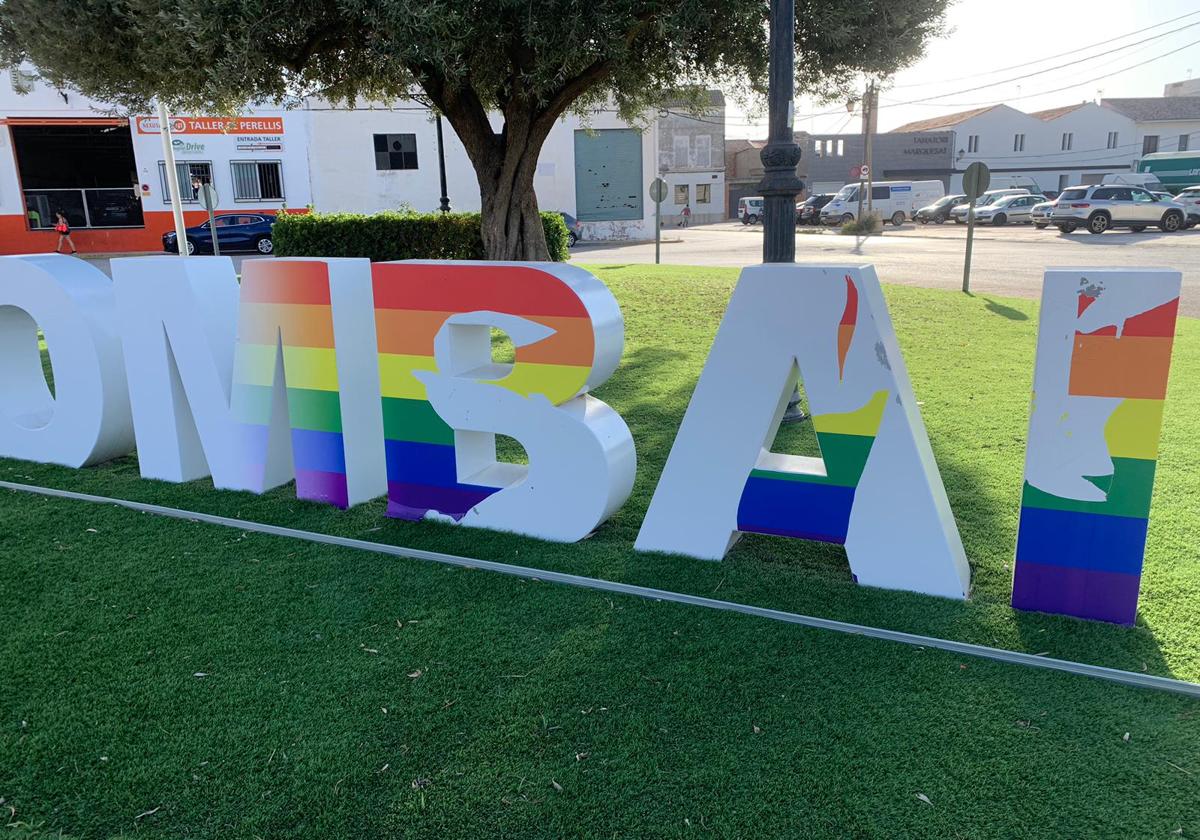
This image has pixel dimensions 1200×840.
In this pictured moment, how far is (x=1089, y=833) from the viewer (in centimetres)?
237

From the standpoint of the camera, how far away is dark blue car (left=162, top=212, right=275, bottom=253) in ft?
84.4

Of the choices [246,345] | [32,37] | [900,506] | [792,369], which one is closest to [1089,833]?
[900,506]

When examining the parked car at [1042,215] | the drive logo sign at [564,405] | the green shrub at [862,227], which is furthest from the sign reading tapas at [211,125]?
the parked car at [1042,215]

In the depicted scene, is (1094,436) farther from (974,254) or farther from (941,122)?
(941,122)

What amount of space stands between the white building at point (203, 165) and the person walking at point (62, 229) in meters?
0.28

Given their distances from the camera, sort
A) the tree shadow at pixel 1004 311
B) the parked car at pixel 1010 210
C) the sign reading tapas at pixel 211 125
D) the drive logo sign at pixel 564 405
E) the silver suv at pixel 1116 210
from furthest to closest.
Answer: the parked car at pixel 1010 210 < the silver suv at pixel 1116 210 < the sign reading tapas at pixel 211 125 < the tree shadow at pixel 1004 311 < the drive logo sign at pixel 564 405

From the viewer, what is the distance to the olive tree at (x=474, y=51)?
747 cm

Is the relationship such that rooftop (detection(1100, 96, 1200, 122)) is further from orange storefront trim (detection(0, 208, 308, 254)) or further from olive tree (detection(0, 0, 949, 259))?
olive tree (detection(0, 0, 949, 259))

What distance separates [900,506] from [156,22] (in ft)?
24.2

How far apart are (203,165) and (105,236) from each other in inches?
160

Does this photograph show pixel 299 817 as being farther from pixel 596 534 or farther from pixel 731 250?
pixel 731 250

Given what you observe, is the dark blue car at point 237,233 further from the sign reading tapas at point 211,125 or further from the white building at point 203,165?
the sign reading tapas at point 211,125

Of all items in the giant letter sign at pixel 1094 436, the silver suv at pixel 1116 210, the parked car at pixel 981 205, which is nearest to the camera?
the giant letter sign at pixel 1094 436

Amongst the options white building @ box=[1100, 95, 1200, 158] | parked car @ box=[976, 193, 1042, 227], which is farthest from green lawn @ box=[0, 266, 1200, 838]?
white building @ box=[1100, 95, 1200, 158]
